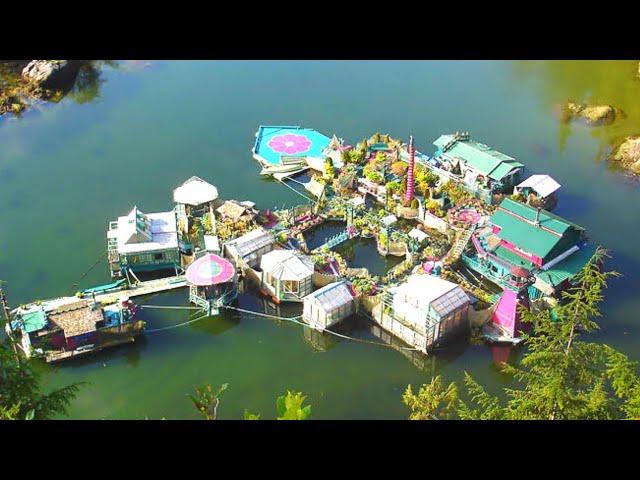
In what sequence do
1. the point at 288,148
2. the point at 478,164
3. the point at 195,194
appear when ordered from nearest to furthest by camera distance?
1. the point at 195,194
2. the point at 478,164
3. the point at 288,148

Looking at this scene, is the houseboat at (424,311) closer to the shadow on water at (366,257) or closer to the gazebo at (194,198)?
the shadow on water at (366,257)

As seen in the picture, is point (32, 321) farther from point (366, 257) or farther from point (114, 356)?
point (366, 257)

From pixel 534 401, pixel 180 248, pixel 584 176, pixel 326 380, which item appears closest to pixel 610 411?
pixel 534 401

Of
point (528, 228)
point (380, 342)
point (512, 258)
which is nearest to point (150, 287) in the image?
point (380, 342)

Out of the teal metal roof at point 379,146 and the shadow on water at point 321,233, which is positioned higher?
the teal metal roof at point 379,146

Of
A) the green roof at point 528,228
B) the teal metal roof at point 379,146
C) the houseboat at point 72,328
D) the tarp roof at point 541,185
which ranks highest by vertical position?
the teal metal roof at point 379,146

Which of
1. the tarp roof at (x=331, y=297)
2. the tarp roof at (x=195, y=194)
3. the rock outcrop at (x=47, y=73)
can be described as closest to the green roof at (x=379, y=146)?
the tarp roof at (x=195, y=194)

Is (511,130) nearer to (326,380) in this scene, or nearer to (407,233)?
(407,233)
